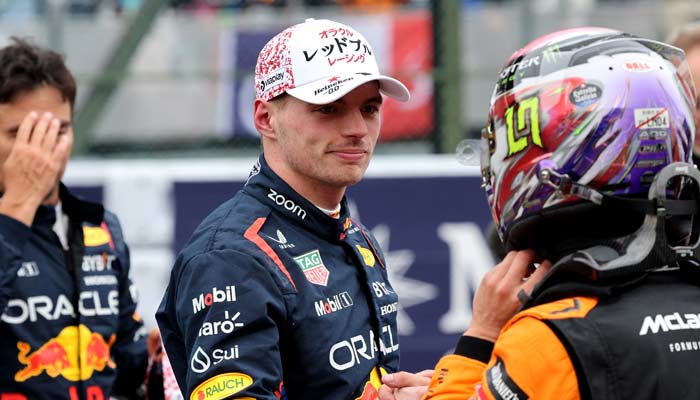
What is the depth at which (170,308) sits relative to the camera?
9.35 ft

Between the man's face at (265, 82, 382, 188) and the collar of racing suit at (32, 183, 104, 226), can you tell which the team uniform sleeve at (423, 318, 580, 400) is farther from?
the collar of racing suit at (32, 183, 104, 226)

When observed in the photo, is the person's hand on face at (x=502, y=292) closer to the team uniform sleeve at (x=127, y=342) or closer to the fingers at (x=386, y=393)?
the fingers at (x=386, y=393)

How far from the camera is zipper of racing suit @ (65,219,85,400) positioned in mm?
3748

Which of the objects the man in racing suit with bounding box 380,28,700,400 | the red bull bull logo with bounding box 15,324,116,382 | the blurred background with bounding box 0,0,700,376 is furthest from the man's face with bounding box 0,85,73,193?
the blurred background with bounding box 0,0,700,376

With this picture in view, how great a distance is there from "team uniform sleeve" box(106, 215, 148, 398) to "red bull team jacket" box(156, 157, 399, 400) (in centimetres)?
116

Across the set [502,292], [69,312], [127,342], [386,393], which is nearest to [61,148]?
[69,312]

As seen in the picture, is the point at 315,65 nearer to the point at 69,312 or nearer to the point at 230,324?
the point at 230,324

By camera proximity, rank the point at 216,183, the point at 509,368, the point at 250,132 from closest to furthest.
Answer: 1. the point at 509,368
2. the point at 216,183
3. the point at 250,132

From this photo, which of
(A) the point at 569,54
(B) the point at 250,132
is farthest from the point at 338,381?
(B) the point at 250,132

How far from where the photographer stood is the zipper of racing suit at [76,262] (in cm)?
375

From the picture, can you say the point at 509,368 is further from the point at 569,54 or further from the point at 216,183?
the point at 216,183

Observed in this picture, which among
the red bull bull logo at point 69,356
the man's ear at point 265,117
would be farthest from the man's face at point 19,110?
the man's ear at point 265,117

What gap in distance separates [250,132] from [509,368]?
534 centimetres

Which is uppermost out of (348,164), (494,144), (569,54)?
(569,54)
